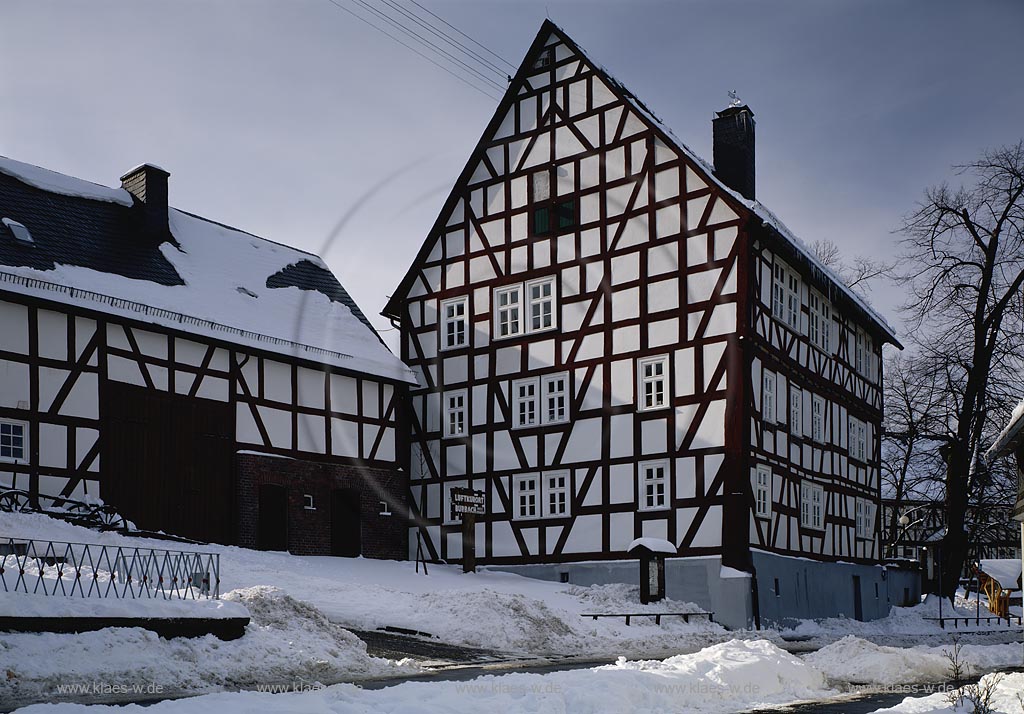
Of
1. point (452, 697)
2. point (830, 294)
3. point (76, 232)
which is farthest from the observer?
point (830, 294)

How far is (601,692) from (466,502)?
19.5 m

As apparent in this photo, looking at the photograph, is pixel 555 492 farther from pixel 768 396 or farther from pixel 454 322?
pixel 454 322

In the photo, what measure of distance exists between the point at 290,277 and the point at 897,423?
2787 cm

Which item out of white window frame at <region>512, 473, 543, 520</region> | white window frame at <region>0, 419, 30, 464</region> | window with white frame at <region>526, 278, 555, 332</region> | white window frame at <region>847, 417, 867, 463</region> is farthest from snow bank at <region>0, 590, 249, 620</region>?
white window frame at <region>847, 417, 867, 463</region>

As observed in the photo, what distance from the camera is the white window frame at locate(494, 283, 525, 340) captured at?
122 ft

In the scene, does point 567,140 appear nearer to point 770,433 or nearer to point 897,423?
point 770,433

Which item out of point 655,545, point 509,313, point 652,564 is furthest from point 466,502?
point 509,313

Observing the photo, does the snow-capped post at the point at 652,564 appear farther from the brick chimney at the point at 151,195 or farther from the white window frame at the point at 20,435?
the brick chimney at the point at 151,195

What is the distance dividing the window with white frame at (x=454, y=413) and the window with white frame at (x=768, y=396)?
9.78m

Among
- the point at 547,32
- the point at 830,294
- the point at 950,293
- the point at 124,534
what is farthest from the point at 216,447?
the point at 950,293

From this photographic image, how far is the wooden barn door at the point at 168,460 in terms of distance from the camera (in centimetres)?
2923

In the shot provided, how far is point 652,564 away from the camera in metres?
31.0

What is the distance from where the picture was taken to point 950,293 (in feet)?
134

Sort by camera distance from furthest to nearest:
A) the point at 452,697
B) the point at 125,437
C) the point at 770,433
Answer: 1. the point at 770,433
2. the point at 125,437
3. the point at 452,697
